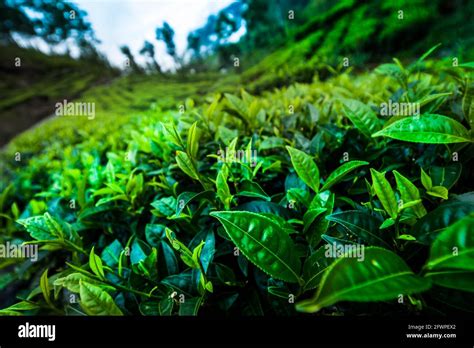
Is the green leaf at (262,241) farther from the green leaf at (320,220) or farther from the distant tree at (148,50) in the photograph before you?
the distant tree at (148,50)

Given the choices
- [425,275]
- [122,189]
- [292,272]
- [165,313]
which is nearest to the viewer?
[425,275]

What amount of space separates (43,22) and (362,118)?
12.7 ft

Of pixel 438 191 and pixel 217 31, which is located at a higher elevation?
pixel 217 31

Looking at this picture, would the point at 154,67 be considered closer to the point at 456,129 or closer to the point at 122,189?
the point at 122,189

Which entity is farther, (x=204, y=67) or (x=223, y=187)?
(x=204, y=67)

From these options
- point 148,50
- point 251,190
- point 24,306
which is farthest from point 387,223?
point 148,50

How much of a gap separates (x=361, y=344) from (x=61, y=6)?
3477 millimetres

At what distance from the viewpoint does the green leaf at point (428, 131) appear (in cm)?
85

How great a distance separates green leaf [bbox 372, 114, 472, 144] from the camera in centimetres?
85

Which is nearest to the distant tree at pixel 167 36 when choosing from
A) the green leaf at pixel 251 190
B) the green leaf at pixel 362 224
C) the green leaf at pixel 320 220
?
the green leaf at pixel 251 190

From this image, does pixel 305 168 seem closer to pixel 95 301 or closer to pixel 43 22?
pixel 95 301

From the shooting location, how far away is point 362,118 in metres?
1.14

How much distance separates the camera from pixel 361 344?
2.68 ft

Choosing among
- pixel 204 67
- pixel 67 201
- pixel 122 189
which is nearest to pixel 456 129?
pixel 122 189
